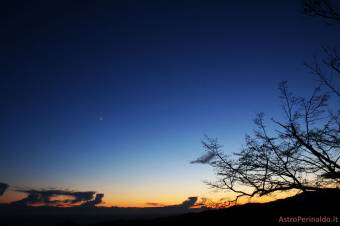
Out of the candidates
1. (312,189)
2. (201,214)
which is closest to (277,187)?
(312,189)

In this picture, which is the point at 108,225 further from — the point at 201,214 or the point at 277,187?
the point at 277,187

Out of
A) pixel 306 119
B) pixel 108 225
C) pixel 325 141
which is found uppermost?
pixel 306 119

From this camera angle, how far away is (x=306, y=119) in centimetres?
1260

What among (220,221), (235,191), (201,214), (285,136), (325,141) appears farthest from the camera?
(201,214)

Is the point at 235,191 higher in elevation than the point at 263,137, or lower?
lower

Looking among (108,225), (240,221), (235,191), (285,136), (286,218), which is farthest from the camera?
(108,225)

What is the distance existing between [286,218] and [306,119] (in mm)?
9104

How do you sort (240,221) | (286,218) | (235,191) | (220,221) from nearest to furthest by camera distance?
(235,191), (286,218), (240,221), (220,221)

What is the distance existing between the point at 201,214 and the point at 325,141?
18.3 m

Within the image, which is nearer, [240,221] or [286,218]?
[286,218]

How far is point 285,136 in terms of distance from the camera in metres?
12.1

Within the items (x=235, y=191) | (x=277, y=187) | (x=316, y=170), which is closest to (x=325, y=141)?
(x=316, y=170)

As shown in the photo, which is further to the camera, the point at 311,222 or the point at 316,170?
the point at 311,222

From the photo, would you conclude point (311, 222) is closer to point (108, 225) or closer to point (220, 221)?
point (220, 221)
